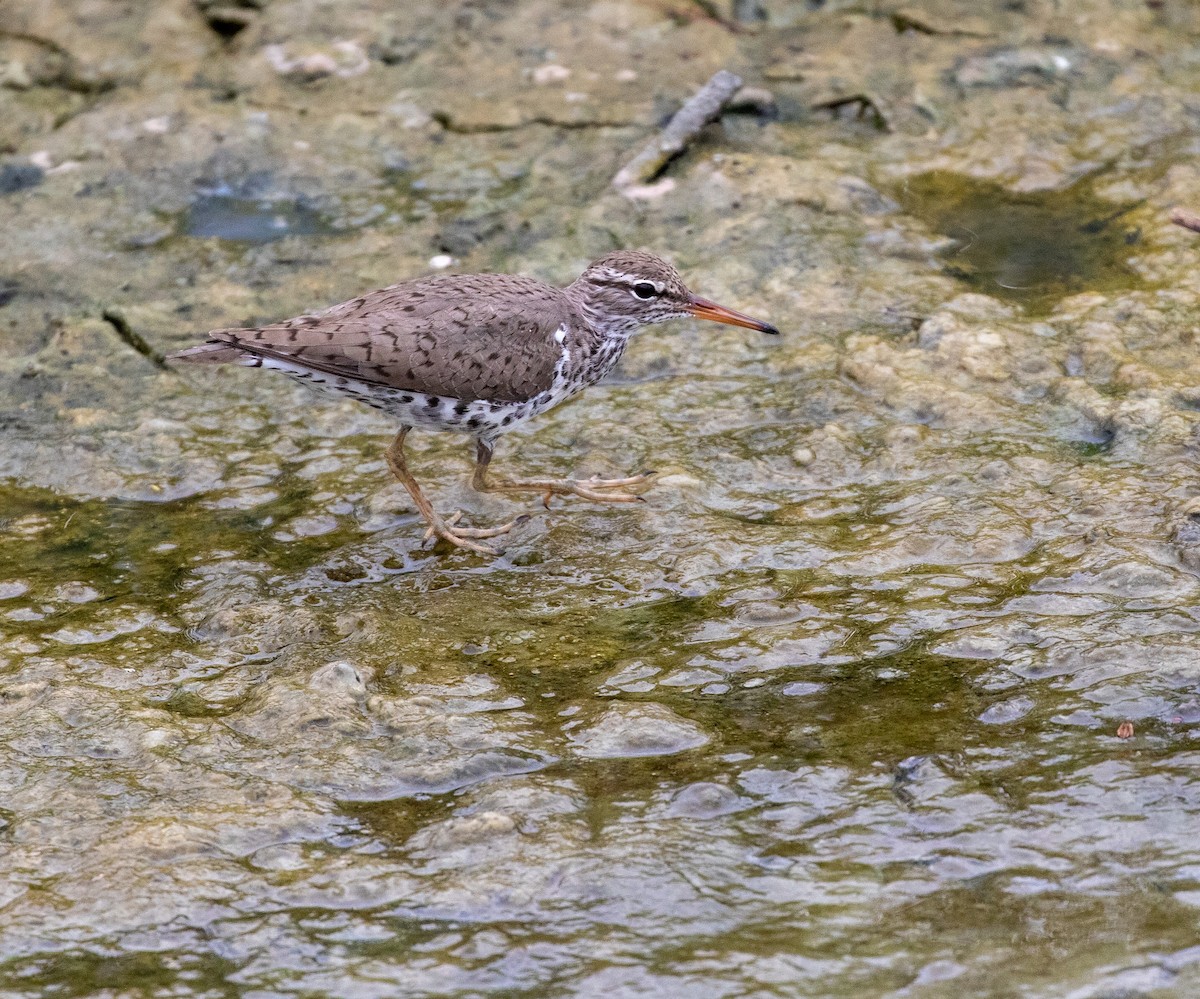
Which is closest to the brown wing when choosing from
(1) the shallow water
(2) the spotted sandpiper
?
(2) the spotted sandpiper

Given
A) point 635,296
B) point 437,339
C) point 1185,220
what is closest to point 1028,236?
point 1185,220

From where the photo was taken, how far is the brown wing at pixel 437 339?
6027 millimetres

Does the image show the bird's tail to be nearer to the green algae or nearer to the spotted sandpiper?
the spotted sandpiper

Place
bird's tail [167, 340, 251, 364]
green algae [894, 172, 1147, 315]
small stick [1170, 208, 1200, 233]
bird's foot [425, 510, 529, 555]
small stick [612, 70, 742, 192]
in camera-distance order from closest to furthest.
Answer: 1. bird's tail [167, 340, 251, 364]
2. bird's foot [425, 510, 529, 555]
3. small stick [1170, 208, 1200, 233]
4. green algae [894, 172, 1147, 315]
5. small stick [612, 70, 742, 192]

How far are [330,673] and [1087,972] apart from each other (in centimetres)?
271

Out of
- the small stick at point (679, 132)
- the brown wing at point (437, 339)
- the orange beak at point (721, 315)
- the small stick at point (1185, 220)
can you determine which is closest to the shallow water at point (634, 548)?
the small stick at point (679, 132)

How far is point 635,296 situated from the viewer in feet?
22.3

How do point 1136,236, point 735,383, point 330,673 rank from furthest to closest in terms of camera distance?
point 1136,236 < point 735,383 < point 330,673

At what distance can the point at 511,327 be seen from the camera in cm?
635

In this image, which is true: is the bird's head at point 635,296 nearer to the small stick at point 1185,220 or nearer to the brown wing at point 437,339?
the brown wing at point 437,339

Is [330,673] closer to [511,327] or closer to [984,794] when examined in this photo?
[511,327]

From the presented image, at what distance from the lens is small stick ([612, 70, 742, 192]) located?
8070 millimetres

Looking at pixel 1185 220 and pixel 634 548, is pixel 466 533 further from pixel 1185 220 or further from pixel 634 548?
pixel 1185 220

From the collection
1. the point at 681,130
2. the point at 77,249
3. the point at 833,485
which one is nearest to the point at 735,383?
the point at 833,485
